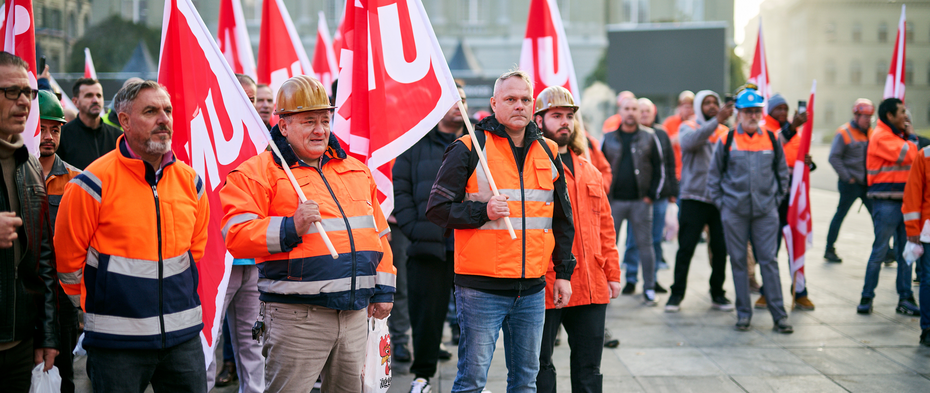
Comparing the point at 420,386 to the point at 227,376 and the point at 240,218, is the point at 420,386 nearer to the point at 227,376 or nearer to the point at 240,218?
the point at 227,376

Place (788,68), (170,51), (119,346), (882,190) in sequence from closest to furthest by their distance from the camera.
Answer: (119,346) < (170,51) < (882,190) < (788,68)

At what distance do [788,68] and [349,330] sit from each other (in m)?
94.5

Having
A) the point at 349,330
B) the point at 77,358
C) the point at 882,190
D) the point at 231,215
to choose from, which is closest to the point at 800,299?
the point at 882,190

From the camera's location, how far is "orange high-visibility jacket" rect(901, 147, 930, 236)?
5.73 m

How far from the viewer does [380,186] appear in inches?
160

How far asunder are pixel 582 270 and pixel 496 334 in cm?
73

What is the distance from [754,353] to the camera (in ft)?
18.2

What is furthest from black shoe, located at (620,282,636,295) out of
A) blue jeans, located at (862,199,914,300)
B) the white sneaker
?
the white sneaker

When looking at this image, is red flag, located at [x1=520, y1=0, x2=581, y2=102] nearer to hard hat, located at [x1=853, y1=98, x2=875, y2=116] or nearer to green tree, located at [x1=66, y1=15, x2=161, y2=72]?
hard hat, located at [x1=853, y1=98, x2=875, y2=116]

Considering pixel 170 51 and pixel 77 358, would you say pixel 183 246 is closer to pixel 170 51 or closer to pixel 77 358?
pixel 170 51

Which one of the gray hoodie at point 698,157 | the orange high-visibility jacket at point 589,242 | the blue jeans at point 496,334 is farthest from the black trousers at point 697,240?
the blue jeans at point 496,334

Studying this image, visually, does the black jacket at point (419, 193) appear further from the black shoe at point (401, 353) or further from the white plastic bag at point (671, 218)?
the white plastic bag at point (671, 218)

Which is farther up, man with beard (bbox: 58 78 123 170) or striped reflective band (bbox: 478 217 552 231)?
man with beard (bbox: 58 78 123 170)

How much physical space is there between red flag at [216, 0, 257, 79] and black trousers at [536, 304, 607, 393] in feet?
11.6
